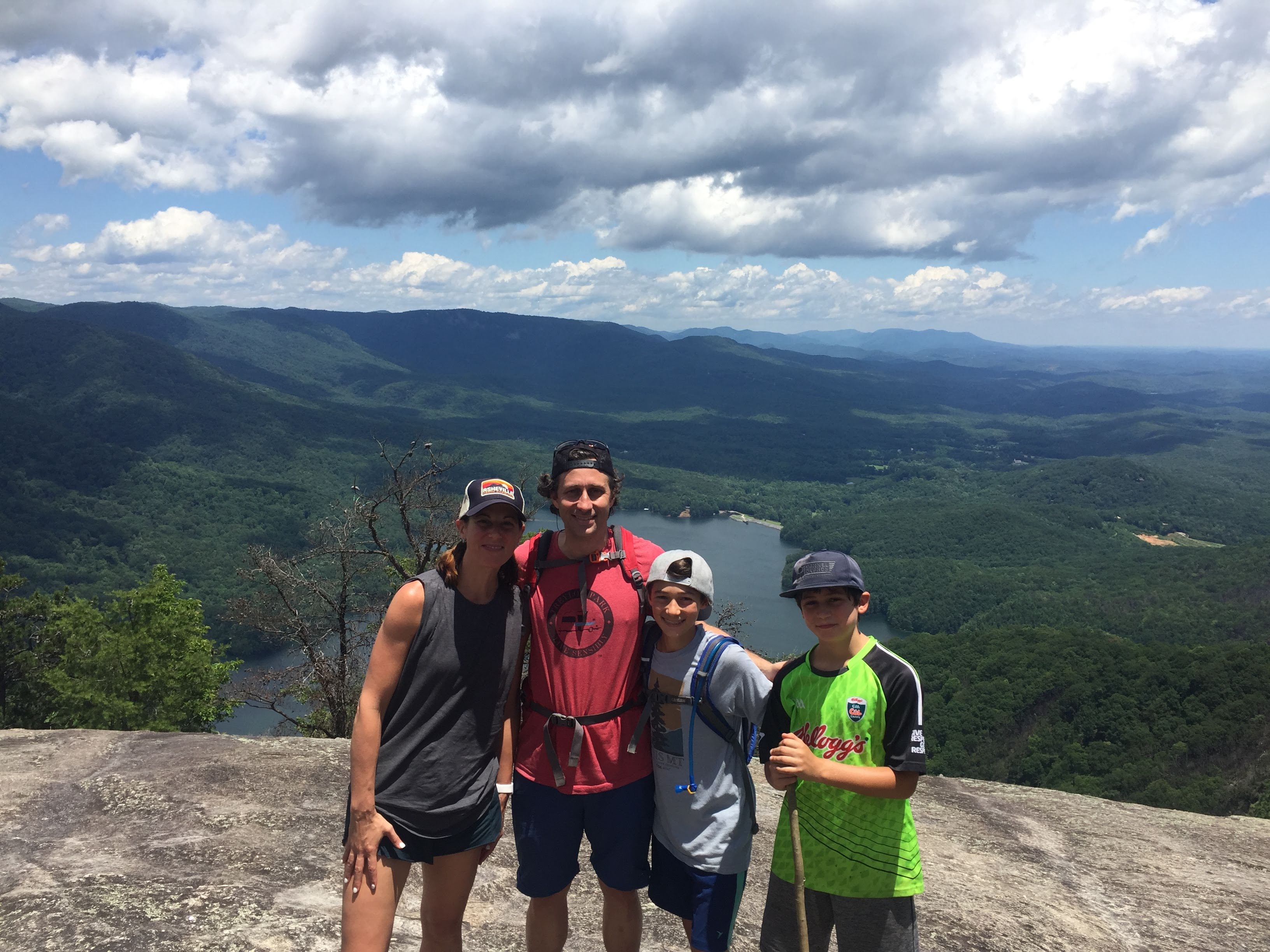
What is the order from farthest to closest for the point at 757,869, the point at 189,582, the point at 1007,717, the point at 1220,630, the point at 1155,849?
the point at 189,582 < the point at 1220,630 < the point at 1007,717 < the point at 1155,849 < the point at 757,869

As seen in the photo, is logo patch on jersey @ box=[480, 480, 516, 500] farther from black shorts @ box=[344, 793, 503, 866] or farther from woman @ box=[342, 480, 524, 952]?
black shorts @ box=[344, 793, 503, 866]

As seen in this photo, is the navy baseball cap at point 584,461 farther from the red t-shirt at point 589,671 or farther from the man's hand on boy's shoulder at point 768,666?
the man's hand on boy's shoulder at point 768,666

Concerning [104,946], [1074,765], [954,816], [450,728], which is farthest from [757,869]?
[1074,765]

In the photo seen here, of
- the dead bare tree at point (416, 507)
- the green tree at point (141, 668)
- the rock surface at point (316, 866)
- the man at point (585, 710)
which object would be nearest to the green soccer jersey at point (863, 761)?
the man at point (585, 710)

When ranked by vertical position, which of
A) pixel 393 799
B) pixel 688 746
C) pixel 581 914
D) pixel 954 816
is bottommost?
pixel 954 816

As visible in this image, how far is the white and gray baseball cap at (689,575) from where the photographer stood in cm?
358

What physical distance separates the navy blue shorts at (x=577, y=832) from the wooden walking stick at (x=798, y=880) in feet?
2.37

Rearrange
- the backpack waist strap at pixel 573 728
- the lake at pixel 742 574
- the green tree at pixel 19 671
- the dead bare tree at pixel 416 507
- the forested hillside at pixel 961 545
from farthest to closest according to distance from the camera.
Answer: the lake at pixel 742 574 → the forested hillside at pixel 961 545 → the green tree at pixel 19 671 → the dead bare tree at pixel 416 507 → the backpack waist strap at pixel 573 728

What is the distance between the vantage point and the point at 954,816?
8.02 meters

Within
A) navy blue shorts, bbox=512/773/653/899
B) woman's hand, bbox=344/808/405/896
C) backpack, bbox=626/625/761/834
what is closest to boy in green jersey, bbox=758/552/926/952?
backpack, bbox=626/625/761/834

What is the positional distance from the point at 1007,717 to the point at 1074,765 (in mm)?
6884

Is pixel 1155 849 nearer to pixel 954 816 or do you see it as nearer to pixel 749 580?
pixel 954 816

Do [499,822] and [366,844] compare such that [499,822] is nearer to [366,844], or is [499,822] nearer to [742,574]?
[366,844]

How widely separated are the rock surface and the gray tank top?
2021 mm
